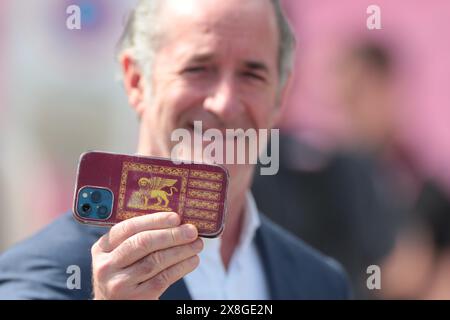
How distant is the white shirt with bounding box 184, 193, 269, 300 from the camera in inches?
81.3

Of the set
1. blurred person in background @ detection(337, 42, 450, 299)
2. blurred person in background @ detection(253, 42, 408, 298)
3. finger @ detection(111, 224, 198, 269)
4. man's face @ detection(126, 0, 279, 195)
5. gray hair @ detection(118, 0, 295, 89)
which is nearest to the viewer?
finger @ detection(111, 224, 198, 269)

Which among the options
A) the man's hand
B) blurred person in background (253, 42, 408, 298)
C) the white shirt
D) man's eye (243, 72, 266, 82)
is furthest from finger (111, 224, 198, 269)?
blurred person in background (253, 42, 408, 298)

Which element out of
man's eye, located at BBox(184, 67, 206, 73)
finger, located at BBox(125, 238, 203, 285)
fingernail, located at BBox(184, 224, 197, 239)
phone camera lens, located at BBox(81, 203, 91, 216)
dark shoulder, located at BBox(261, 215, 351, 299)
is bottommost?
dark shoulder, located at BBox(261, 215, 351, 299)

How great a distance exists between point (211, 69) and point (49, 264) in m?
0.56

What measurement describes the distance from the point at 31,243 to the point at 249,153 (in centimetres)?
54

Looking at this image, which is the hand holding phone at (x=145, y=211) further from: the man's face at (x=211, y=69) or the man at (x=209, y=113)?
the man's face at (x=211, y=69)

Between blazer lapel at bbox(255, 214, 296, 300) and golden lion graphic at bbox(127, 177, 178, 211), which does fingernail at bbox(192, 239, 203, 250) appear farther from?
blazer lapel at bbox(255, 214, 296, 300)

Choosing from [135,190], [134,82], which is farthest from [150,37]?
[135,190]

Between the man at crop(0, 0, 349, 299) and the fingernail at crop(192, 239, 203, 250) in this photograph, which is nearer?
the fingernail at crop(192, 239, 203, 250)

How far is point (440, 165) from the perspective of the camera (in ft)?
15.9

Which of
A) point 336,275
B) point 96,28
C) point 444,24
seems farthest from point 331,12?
point 336,275

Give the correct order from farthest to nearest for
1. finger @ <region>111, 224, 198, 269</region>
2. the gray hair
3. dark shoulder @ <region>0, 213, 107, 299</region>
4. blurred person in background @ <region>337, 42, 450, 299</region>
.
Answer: blurred person in background @ <region>337, 42, 450, 299</region>, the gray hair, dark shoulder @ <region>0, 213, 107, 299</region>, finger @ <region>111, 224, 198, 269</region>

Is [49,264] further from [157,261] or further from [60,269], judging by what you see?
[157,261]

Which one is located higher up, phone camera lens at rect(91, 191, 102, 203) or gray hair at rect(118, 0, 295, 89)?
gray hair at rect(118, 0, 295, 89)
